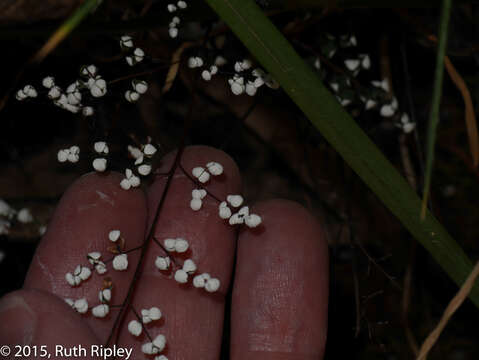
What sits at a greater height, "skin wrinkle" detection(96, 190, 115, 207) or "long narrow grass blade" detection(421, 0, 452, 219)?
"long narrow grass blade" detection(421, 0, 452, 219)

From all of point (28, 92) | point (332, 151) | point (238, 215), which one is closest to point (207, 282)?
point (238, 215)

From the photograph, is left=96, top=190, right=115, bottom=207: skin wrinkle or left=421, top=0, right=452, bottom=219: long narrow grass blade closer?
left=421, top=0, right=452, bottom=219: long narrow grass blade

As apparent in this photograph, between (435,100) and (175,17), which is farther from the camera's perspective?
(175,17)

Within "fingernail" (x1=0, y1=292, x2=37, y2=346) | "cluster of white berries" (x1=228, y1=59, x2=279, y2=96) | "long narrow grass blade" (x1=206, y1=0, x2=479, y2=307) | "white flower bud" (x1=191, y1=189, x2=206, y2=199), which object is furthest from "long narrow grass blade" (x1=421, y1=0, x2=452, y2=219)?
"fingernail" (x1=0, y1=292, x2=37, y2=346)

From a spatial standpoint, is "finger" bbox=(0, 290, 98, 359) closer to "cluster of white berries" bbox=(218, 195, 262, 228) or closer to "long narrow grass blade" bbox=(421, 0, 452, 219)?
"cluster of white berries" bbox=(218, 195, 262, 228)

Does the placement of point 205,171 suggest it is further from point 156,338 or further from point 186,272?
point 156,338

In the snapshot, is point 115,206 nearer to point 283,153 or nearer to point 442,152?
point 283,153
